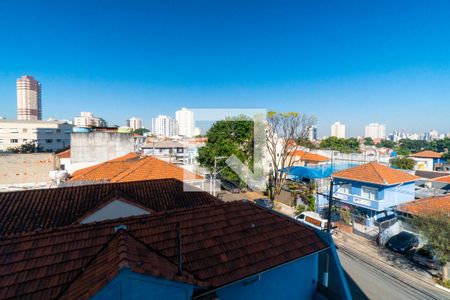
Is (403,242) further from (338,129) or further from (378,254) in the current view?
(338,129)

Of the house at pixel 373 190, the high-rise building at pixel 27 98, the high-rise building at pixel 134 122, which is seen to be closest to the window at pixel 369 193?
the house at pixel 373 190

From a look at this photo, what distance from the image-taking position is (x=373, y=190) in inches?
691

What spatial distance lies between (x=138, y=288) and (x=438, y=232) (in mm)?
14250

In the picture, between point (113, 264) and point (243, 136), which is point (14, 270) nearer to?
point (113, 264)

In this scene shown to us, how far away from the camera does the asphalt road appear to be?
→ 9.46 meters

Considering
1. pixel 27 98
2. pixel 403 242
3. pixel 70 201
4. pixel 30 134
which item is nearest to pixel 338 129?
pixel 403 242

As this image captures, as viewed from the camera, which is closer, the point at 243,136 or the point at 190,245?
the point at 190,245

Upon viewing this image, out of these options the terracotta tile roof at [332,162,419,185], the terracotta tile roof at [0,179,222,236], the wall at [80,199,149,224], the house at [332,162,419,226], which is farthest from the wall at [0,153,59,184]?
the terracotta tile roof at [332,162,419,185]

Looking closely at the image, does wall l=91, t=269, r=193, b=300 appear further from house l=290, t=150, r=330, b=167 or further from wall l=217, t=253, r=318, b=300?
house l=290, t=150, r=330, b=167

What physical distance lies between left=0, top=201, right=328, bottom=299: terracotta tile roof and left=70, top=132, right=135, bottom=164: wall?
61.5 feet

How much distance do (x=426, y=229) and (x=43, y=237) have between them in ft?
51.2

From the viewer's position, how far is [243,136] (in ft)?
90.5

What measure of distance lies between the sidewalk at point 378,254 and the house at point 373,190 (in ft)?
10.9

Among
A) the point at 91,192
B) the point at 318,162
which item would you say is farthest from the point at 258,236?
the point at 318,162
